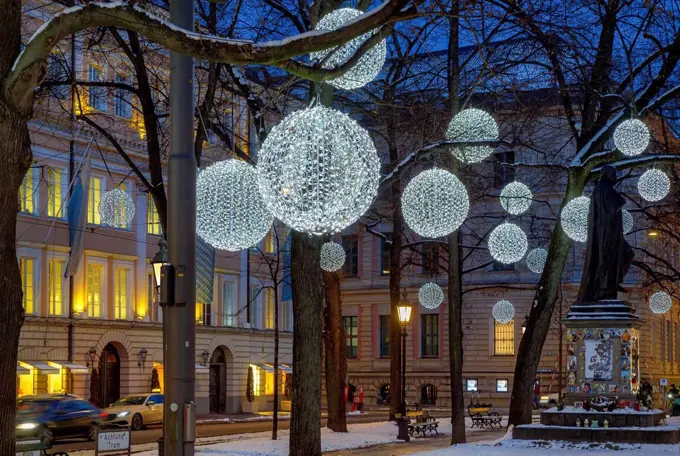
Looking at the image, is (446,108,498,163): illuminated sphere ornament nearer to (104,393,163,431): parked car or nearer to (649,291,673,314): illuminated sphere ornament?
(104,393,163,431): parked car

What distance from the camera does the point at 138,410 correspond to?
37625mm

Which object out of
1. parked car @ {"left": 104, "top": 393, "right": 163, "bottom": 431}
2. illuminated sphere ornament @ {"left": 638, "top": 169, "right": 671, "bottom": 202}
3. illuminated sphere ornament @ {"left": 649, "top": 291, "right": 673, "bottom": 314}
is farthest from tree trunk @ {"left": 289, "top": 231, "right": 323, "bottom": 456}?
illuminated sphere ornament @ {"left": 649, "top": 291, "right": 673, "bottom": 314}

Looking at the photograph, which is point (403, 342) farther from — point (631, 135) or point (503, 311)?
point (503, 311)

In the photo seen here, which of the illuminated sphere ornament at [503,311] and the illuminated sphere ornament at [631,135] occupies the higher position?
the illuminated sphere ornament at [631,135]

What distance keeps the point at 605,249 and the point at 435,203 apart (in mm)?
4009

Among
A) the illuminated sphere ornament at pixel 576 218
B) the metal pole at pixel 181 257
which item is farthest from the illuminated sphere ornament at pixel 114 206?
the metal pole at pixel 181 257

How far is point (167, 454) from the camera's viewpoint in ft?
33.1

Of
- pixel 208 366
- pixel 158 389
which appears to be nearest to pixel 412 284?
pixel 208 366

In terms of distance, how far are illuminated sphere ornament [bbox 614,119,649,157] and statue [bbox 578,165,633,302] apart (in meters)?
0.83

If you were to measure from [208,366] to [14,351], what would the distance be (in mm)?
42193

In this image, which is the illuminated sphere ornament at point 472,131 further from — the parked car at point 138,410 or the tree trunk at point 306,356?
the parked car at point 138,410

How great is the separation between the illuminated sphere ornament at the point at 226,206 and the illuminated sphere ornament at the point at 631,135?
850 centimetres

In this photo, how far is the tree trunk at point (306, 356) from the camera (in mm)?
19047

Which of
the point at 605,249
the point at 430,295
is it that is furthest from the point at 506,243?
the point at 430,295
